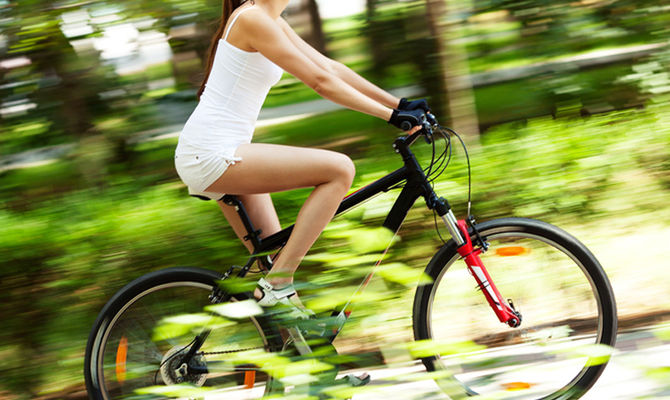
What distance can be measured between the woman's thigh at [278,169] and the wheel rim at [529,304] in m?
0.63

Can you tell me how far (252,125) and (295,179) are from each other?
0.27 meters

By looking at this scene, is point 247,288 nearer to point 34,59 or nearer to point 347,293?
point 347,293

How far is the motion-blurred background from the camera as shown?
3.37 metres

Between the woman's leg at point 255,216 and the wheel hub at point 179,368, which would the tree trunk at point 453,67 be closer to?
the woman's leg at point 255,216

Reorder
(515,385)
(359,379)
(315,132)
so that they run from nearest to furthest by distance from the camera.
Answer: (515,385)
(359,379)
(315,132)

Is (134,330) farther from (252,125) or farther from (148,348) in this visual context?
(252,125)

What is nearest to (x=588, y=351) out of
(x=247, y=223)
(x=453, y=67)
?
(x=247, y=223)

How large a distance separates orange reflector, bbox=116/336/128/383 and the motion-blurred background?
727mm

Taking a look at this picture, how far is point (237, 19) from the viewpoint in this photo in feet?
7.04

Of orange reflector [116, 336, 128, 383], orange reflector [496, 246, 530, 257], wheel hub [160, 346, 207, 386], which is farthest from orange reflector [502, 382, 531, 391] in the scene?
orange reflector [116, 336, 128, 383]

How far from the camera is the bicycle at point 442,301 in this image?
2436 mm

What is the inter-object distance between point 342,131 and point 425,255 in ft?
3.47

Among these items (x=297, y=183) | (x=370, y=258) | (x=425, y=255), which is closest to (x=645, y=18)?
(x=425, y=255)

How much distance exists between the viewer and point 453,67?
157 inches
